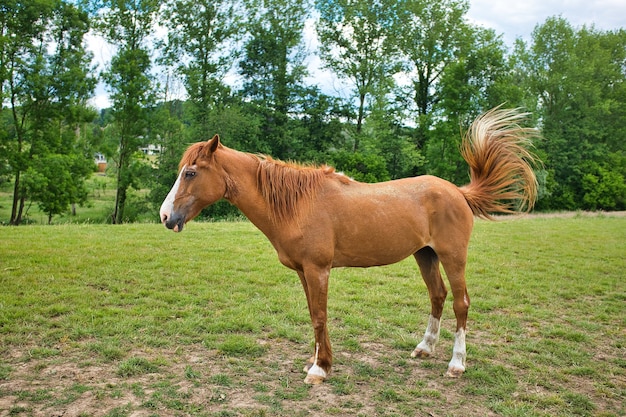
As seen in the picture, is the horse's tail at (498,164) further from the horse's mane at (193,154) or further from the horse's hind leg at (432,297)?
the horse's mane at (193,154)

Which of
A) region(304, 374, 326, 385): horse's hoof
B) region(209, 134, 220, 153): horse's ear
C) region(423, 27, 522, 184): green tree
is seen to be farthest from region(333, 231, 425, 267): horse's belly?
region(423, 27, 522, 184): green tree

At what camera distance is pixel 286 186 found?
4.42 m

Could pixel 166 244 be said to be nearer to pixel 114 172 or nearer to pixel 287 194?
pixel 287 194

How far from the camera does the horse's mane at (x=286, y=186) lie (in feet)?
14.3

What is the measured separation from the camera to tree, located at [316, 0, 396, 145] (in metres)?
34.1

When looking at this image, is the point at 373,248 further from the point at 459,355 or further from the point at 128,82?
the point at 128,82

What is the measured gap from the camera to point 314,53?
3453 centimetres

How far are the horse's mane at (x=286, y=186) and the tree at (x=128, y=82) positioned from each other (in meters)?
26.6

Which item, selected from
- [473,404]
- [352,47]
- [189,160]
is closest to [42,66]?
[352,47]

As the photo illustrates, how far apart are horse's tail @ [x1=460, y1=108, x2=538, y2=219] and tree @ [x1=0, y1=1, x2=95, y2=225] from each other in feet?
85.8

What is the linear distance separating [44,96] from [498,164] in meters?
29.0

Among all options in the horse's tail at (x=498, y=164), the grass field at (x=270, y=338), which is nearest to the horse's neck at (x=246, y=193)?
the grass field at (x=270, y=338)

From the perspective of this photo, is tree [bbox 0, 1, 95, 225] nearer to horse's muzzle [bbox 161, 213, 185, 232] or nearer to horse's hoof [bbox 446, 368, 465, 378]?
horse's muzzle [bbox 161, 213, 185, 232]

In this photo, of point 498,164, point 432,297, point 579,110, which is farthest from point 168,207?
point 579,110
